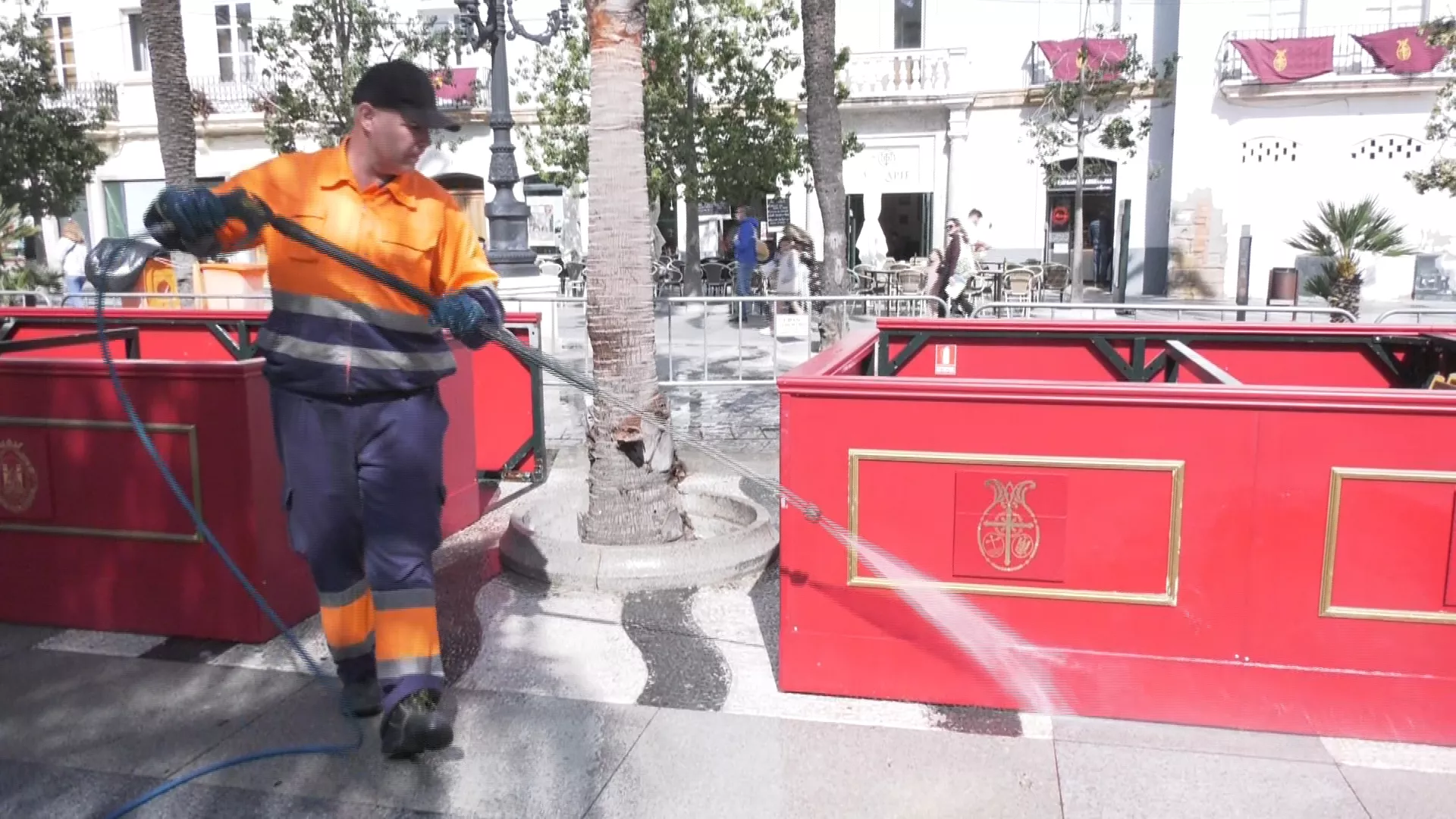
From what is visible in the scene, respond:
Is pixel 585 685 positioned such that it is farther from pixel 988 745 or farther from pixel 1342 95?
pixel 1342 95

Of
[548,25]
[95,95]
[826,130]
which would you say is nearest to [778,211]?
[548,25]

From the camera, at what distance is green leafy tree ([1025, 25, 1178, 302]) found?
69.0 ft

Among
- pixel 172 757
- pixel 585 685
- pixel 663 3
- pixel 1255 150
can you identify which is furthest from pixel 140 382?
pixel 1255 150

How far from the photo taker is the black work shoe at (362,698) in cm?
365

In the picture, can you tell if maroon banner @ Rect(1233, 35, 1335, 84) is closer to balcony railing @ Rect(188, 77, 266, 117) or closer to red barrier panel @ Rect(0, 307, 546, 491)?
red barrier panel @ Rect(0, 307, 546, 491)

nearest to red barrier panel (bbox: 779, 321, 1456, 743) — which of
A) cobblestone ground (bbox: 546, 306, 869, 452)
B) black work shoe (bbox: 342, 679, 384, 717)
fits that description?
black work shoe (bbox: 342, 679, 384, 717)

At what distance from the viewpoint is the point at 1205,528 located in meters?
3.44

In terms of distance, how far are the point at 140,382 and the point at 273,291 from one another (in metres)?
1.26

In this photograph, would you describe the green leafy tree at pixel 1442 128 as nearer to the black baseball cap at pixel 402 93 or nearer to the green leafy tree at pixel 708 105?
the green leafy tree at pixel 708 105

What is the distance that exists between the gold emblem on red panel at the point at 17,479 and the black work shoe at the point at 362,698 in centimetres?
179

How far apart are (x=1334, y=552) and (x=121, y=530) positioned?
4.44 metres

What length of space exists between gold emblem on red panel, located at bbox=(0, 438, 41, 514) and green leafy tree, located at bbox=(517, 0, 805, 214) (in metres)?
12.5

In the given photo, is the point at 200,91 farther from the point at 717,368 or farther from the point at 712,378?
the point at 712,378

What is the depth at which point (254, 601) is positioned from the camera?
420 centimetres
